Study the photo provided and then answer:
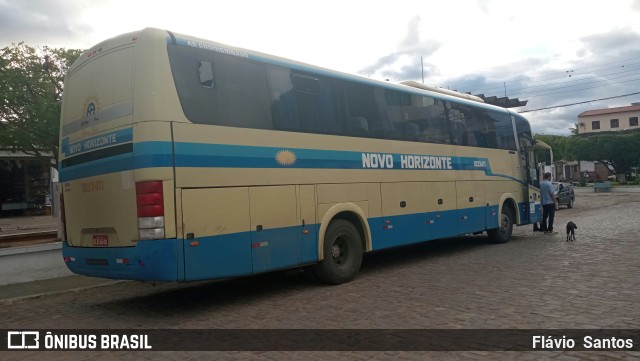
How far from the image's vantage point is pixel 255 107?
725cm

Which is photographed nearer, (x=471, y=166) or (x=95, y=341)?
(x=95, y=341)

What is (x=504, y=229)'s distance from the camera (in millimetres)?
13633

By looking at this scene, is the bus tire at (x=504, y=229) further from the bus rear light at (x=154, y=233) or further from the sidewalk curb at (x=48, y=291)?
the bus rear light at (x=154, y=233)

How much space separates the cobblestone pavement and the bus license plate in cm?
106

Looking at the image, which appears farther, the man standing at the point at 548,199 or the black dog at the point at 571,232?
the man standing at the point at 548,199

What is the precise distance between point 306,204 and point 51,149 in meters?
8.87

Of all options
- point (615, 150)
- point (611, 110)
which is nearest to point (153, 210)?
point (615, 150)

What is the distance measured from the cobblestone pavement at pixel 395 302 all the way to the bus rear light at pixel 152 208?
1.25 meters

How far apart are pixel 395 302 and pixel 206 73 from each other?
413 centimetres

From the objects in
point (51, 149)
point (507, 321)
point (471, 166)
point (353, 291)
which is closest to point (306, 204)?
point (353, 291)

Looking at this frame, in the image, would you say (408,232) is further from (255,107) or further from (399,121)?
(255,107)

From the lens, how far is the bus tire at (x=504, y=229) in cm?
A: 1338

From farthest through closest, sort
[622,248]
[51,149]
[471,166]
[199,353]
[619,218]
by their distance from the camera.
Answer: [619,218] < [51,149] < [471,166] < [622,248] < [199,353]

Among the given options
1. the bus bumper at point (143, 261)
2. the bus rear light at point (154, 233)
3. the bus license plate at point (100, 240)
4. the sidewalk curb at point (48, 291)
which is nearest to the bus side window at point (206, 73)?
the bus rear light at point (154, 233)
